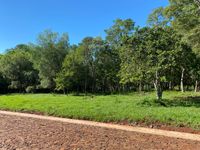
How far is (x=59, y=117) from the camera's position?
48.2 feet

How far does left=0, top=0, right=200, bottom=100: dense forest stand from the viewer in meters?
19.2

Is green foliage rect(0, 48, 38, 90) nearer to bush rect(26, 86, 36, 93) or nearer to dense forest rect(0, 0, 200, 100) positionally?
dense forest rect(0, 0, 200, 100)

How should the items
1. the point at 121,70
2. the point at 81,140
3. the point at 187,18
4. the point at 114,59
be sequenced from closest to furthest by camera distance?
the point at 81,140 < the point at 121,70 < the point at 187,18 < the point at 114,59

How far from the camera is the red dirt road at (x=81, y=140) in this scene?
781 centimetres

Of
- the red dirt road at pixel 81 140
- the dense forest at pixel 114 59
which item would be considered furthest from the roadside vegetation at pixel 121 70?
the red dirt road at pixel 81 140

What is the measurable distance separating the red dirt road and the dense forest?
9720mm

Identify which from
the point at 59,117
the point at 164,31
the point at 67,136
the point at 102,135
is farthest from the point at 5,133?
the point at 164,31

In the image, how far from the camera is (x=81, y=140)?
28.4 ft

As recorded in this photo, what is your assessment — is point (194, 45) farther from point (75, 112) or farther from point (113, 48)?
point (113, 48)

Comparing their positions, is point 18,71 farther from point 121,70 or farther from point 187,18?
point 187,18

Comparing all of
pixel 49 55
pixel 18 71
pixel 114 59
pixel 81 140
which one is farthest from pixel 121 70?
pixel 18 71

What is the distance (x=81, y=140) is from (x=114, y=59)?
40.4 meters

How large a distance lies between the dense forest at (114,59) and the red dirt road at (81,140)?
31.9 ft

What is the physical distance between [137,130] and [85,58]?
39.9 m
